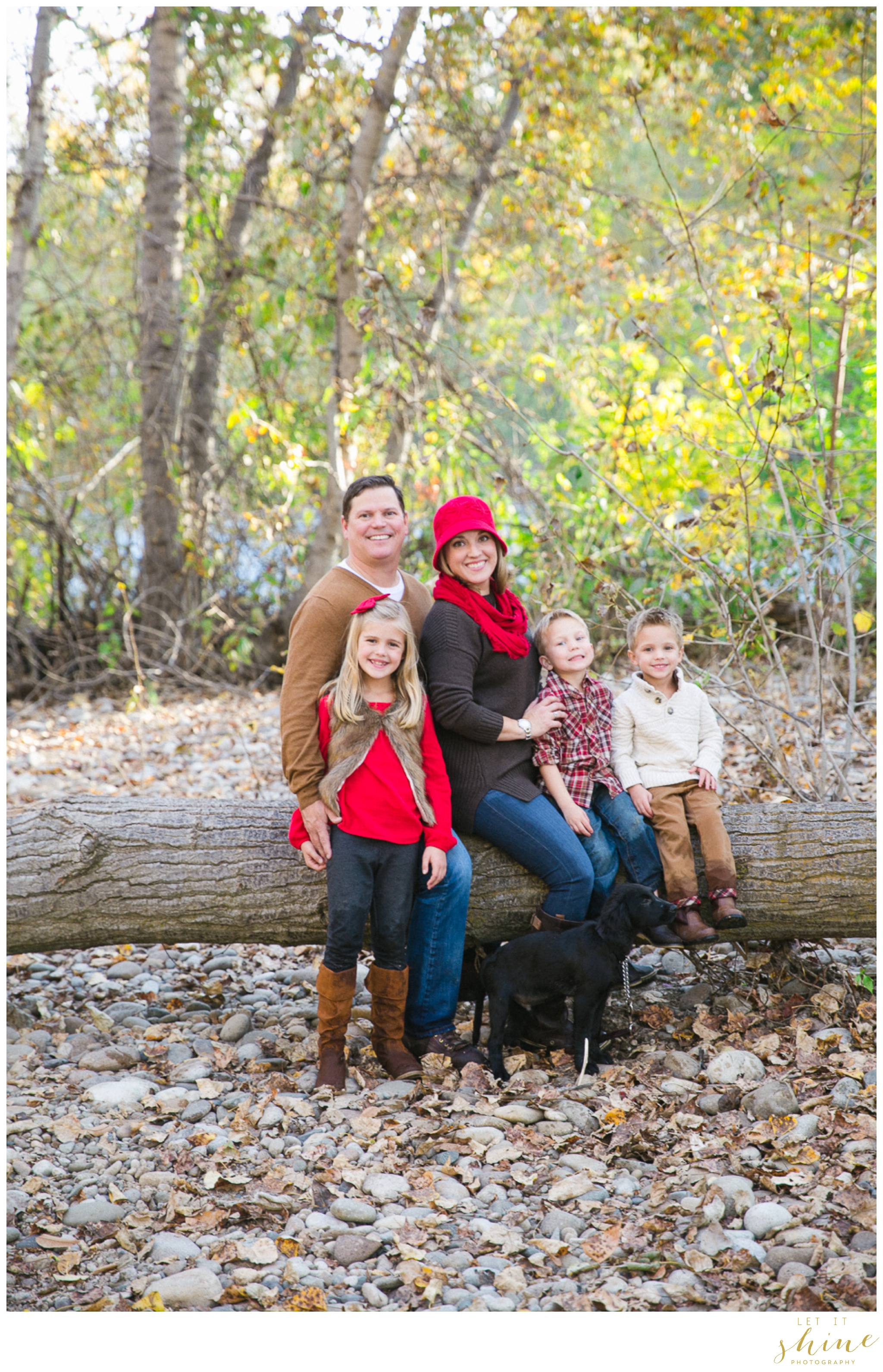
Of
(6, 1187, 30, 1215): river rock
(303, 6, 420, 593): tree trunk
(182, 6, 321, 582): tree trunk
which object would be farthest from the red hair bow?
(182, 6, 321, 582): tree trunk

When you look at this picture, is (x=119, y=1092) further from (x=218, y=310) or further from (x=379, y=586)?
(x=218, y=310)

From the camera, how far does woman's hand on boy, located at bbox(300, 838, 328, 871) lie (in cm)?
369

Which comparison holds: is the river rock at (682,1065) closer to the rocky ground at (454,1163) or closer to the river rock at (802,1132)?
the rocky ground at (454,1163)

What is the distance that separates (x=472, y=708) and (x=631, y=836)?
2.60 feet

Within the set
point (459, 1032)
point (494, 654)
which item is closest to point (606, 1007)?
point (459, 1032)

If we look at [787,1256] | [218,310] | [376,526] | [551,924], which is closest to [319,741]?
[376,526]

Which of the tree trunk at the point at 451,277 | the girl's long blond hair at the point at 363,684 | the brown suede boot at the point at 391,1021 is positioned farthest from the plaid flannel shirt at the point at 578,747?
the tree trunk at the point at 451,277

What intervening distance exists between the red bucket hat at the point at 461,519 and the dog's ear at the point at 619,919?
137 cm

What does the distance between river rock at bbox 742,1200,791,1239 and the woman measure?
106 cm

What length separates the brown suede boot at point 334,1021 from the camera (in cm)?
364

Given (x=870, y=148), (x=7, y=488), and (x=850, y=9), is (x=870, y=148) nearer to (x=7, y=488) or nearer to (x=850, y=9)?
(x=850, y=9)

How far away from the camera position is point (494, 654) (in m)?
3.91

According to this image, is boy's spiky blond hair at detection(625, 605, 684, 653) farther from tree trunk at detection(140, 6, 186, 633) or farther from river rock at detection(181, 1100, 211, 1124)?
tree trunk at detection(140, 6, 186, 633)

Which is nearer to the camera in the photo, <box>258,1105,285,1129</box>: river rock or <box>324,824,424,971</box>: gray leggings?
<box>258,1105,285,1129</box>: river rock
